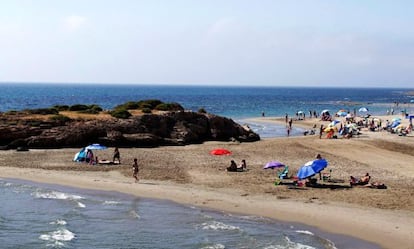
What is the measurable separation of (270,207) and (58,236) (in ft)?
29.8

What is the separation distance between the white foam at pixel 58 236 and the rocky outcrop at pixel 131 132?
2308 centimetres

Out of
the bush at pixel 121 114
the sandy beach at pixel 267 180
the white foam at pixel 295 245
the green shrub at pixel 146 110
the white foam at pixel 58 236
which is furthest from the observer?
the green shrub at pixel 146 110

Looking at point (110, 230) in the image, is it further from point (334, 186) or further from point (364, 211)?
point (334, 186)

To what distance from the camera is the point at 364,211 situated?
2236 centimetres

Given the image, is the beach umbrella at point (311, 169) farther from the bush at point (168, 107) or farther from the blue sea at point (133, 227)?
the bush at point (168, 107)

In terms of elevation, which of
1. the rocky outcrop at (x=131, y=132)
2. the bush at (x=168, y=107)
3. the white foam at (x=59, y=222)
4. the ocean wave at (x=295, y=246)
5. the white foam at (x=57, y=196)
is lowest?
the white foam at (x=57, y=196)

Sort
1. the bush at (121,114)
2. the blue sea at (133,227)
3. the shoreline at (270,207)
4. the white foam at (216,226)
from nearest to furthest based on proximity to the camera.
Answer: the blue sea at (133,227) → the shoreline at (270,207) → the white foam at (216,226) → the bush at (121,114)

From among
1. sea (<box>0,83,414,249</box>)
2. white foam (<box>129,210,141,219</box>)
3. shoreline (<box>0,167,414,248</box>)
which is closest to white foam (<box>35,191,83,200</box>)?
sea (<box>0,83,414,249</box>)

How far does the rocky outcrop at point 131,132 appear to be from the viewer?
4184cm

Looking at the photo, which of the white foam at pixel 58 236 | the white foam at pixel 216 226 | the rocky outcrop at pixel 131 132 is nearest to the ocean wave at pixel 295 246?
the white foam at pixel 216 226

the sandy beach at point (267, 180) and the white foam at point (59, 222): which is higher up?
the sandy beach at point (267, 180)

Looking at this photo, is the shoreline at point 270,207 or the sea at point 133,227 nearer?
the sea at point 133,227

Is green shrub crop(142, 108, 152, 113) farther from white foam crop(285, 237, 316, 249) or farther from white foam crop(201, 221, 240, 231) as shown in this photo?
white foam crop(285, 237, 316, 249)

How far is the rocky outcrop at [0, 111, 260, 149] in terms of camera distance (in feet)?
137
